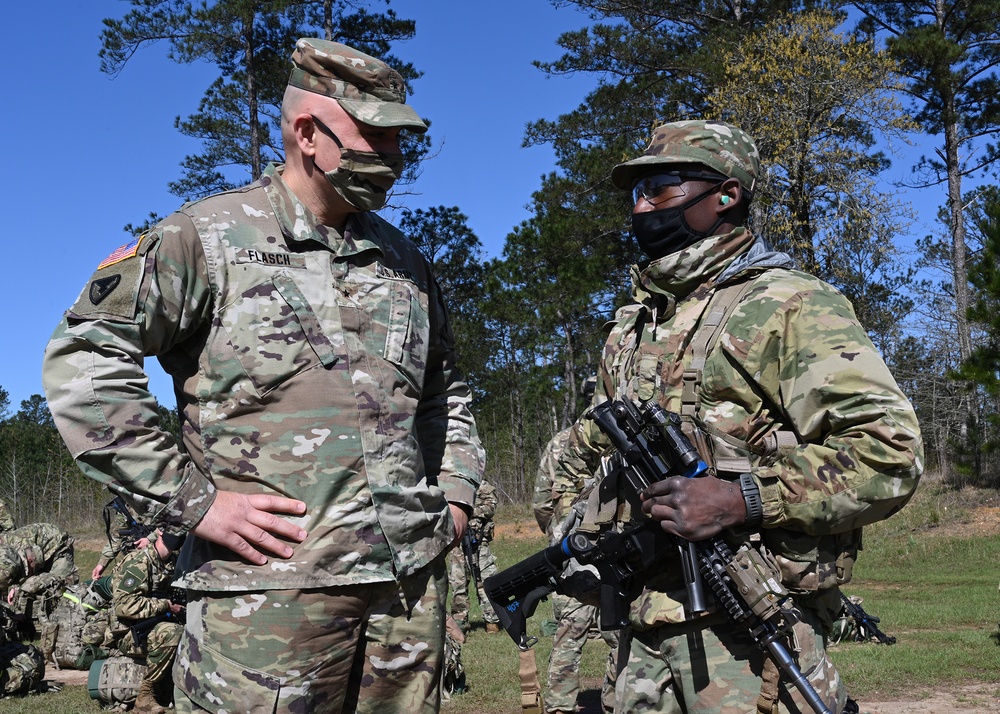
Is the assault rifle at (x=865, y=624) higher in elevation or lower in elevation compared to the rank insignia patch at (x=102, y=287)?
lower

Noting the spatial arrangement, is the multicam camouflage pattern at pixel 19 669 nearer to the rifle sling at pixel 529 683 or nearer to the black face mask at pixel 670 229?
the rifle sling at pixel 529 683

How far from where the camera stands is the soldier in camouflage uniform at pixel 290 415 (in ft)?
7.91

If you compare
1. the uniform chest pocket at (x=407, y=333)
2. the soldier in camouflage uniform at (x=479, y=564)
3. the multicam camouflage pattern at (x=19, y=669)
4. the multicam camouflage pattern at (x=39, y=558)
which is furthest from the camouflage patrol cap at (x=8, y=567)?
the uniform chest pocket at (x=407, y=333)

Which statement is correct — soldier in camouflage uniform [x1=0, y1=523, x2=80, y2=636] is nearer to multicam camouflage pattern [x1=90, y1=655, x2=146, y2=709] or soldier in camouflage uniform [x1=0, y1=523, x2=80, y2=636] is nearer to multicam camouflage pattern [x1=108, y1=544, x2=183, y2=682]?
multicam camouflage pattern [x1=90, y1=655, x2=146, y2=709]

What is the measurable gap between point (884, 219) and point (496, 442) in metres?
21.7

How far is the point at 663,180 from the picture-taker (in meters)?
3.18

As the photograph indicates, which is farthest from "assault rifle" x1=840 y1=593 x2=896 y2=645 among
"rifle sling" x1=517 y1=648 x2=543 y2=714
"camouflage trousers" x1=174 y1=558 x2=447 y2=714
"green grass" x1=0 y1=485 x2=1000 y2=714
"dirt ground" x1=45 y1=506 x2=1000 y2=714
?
"camouflage trousers" x1=174 y1=558 x2=447 y2=714

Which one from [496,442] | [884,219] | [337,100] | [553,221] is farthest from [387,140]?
[496,442]

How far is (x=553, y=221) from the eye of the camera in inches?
979

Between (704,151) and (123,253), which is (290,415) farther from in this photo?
(704,151)

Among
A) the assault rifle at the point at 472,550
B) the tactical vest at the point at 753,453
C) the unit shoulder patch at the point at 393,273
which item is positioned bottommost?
the assault rifle at the point at 472,550

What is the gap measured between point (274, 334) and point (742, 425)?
1.41m

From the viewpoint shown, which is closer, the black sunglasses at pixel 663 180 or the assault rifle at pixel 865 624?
the black sunglasses at pixel 663 180

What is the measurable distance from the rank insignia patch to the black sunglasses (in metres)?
1.73
